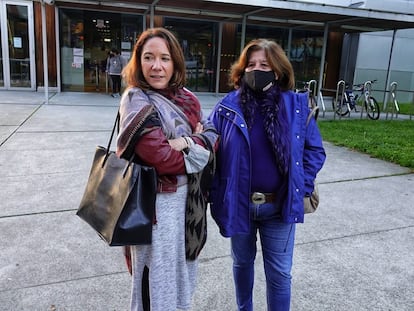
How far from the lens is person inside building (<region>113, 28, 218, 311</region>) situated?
5.81 ft

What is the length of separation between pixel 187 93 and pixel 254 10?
11.2m

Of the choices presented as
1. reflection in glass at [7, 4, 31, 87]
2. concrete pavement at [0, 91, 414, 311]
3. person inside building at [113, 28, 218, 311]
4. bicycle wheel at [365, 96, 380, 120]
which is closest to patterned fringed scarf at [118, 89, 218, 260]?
person inside building at [113, 28, 218, 311]

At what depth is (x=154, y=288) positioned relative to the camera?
194cm

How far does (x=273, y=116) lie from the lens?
2154 millimetres

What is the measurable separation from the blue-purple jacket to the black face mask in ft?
0.36

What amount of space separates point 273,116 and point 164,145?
683 millimetres

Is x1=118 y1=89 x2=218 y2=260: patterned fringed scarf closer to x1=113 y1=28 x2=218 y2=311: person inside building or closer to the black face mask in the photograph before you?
x1=113 y1=28 x2=218 y2=311: person inside building

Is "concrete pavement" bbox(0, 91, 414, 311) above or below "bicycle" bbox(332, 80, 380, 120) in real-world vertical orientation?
below

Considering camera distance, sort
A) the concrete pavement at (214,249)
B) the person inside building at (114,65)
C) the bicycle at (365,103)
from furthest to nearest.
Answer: the person inside building at (114,65) → the bicycle at (365,103) → the concrete pavement at (214,249)

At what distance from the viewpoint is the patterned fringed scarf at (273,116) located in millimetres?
2127

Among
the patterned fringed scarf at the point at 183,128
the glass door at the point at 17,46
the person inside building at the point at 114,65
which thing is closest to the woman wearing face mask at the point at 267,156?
the patterned fringed scarf at the point at 183,128

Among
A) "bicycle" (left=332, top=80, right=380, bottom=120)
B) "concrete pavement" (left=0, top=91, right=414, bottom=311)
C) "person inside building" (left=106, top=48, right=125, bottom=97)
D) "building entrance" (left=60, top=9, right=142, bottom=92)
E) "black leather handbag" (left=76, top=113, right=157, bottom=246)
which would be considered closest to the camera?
"black leather handbag" (left=76, top=113, right=157, bottom=246)

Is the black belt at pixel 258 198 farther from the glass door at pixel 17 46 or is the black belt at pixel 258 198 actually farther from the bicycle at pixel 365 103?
the glass door at pixel 17 46

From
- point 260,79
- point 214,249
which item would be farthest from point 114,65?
point 260,79
